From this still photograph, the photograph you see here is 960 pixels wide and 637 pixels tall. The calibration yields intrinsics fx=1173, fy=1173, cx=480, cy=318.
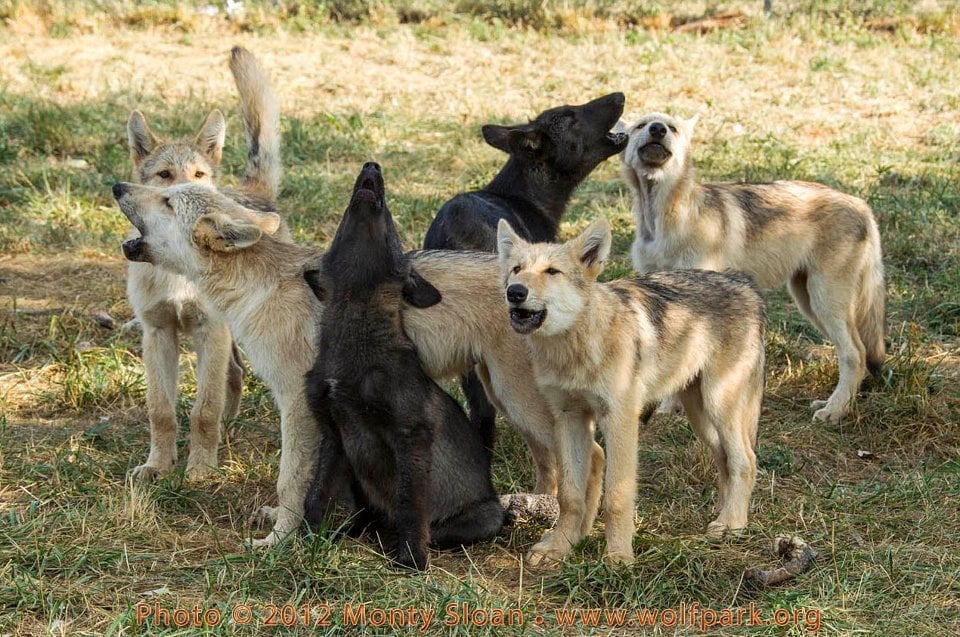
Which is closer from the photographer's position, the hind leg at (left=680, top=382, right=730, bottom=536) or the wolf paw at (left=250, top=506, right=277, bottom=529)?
the wolf paw at (left=250, top=506, right=277, bottom=529)

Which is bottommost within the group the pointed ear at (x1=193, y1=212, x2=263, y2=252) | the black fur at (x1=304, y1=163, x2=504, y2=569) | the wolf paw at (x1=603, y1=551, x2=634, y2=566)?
the wolf paw at (x1=603, y1=551, x2=634, y2=566)

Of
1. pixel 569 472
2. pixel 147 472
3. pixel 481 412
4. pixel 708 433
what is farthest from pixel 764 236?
pixel 147 472

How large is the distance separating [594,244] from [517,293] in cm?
52

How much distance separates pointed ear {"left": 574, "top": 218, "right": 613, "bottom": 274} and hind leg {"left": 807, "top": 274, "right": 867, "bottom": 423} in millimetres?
2830

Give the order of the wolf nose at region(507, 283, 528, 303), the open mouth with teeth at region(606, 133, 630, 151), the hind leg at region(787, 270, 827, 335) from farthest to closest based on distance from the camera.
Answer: the hind leg at region(787, 270, 827, 335) < the open mouth with teeth at region(606, 133, 630, 151) < the wolf nose at region(507, 283, 528, 303)

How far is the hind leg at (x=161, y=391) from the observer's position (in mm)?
6820

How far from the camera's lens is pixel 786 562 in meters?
5.54

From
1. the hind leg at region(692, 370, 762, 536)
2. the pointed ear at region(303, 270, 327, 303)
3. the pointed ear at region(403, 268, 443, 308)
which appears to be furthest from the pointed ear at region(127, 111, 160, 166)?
the hind leg at region(692, 370, 762, 536)

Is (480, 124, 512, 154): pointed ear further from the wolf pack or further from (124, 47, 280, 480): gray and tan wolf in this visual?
(124, 47, 280, 480): gray and tan wolf

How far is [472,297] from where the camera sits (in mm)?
6035

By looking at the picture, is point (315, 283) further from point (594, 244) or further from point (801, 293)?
point (801, 293)

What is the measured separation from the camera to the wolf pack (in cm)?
555

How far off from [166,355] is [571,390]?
2.64 m

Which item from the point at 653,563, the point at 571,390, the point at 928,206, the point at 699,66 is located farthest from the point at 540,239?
the point at 699,66
